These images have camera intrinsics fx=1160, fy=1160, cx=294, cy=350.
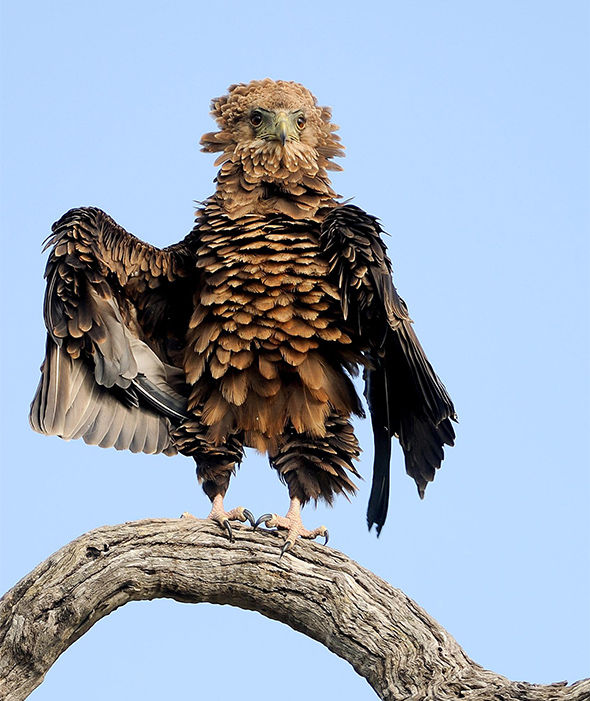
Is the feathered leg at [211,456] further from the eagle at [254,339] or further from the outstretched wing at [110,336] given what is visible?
the outstretched wing at [110,336]

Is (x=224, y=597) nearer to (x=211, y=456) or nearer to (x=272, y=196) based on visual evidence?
(x=211, y=456)

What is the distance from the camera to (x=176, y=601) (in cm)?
705

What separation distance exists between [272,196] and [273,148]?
33 cm

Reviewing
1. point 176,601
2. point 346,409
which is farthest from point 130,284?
point 176,601

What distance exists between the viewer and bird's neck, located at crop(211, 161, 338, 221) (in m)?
7.87

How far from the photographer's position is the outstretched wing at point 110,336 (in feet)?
24.6

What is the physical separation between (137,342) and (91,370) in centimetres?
38

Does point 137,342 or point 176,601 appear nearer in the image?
point 176,601

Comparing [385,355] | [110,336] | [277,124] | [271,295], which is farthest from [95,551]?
[277,124]

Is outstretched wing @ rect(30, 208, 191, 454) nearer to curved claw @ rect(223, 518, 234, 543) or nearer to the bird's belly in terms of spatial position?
the bird's belly

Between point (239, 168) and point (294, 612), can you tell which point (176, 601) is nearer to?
point (294, 612)

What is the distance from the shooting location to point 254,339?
297 inches

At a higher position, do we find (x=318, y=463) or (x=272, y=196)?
(x=272, y=196)

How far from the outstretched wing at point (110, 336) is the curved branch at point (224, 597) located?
108cm
